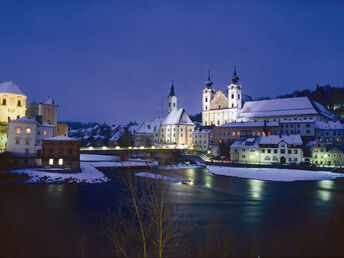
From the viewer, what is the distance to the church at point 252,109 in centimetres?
7788

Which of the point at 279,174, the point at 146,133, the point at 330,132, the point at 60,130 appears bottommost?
the point at 279,174

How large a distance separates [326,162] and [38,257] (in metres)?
57.4

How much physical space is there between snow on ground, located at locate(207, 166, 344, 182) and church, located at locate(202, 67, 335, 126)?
3197cm

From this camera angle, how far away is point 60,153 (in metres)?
43.2

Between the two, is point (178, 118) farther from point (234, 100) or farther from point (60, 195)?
point (60, 195)

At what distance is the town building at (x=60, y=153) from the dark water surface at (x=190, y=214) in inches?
321

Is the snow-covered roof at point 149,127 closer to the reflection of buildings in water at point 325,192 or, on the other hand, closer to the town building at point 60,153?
the town building at point 60,153

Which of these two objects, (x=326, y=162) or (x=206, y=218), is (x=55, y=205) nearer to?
(x=206, y=218)

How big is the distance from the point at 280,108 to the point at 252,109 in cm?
967

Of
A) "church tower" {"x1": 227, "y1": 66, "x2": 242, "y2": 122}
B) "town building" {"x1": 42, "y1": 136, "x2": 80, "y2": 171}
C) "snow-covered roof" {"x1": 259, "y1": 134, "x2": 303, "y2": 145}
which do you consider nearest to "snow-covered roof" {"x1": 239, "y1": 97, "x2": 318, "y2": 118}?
"church tower" {"x1": 227, "y1": 66, "x2": 242, "y2": 122}

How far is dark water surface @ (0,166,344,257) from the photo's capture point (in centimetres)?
1555

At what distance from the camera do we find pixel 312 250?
48.1 ft

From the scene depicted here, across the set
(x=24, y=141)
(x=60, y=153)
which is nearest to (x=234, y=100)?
(x=60, y=153)

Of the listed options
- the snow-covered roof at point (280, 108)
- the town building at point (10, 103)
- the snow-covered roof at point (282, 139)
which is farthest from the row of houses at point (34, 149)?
the snow-covered roof at point (280, 108)
